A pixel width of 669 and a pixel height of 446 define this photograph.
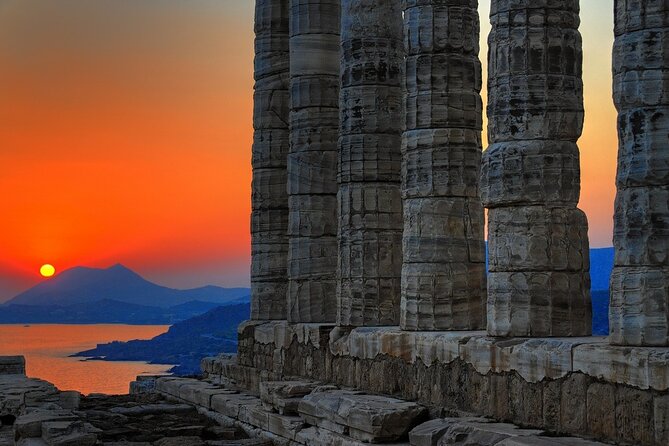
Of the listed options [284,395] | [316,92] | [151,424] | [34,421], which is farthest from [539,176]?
[151,424]

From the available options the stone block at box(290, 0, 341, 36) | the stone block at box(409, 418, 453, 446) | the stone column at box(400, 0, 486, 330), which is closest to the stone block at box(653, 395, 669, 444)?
the stone block at box(409, 418, 453, 446)

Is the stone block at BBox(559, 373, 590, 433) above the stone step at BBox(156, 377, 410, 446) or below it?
above

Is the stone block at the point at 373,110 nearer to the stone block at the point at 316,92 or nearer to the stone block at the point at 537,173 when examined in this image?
the stone block at the point at 316,92

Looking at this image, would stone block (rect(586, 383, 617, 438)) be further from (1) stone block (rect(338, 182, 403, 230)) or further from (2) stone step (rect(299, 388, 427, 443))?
(1) stone block (rect(338, 182, 403, 230))

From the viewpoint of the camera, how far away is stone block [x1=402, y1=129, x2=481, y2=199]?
19844 mm

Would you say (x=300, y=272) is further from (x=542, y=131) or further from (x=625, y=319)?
(x=625, y=319)

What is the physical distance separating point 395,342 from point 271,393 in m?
2.51

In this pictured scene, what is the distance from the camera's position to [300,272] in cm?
2450

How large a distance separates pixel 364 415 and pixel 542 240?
331 centimetres

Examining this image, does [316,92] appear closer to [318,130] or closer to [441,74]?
[318,130]

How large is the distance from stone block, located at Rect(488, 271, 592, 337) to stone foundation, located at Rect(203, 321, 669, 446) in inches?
11.4

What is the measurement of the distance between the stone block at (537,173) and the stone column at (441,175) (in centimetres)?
255

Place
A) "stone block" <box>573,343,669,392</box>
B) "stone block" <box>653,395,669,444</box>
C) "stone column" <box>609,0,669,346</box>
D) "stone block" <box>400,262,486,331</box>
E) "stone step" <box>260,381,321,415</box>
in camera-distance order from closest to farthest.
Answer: "stone block" <box>653,395,669,444</box>, "stone block" <box>573,343,669,392</box>, "stone column" <box>609,0,669,346</box>, "stone block" <box>400,262,486,331</box>, "stone step" <box>260,381,321,415</box>

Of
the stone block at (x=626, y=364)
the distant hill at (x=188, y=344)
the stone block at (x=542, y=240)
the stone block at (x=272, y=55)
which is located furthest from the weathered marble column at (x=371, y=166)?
the distant hill at (x=188, y=344)
